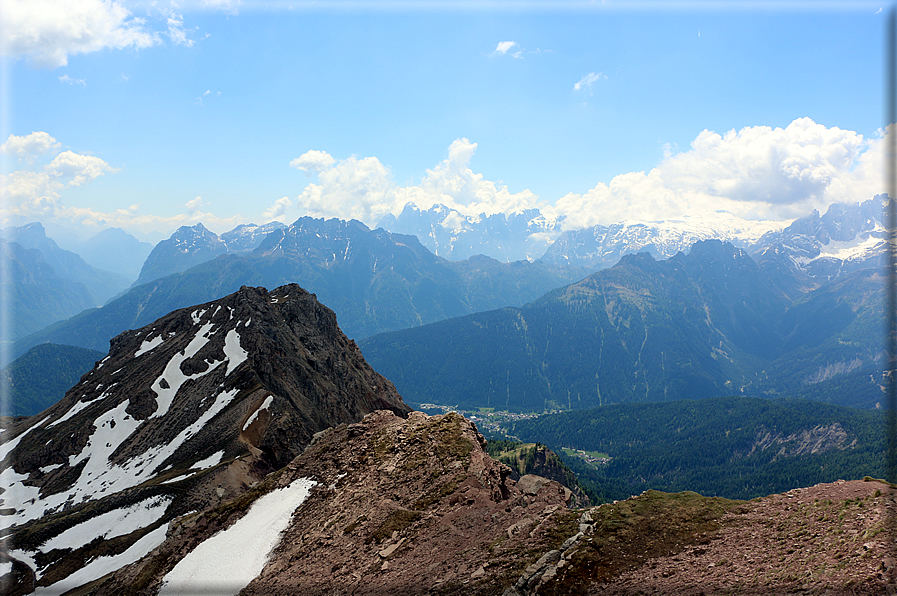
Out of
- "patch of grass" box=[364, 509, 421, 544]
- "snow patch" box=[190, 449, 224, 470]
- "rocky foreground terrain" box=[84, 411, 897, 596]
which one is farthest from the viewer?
"snow patch" box=[190, 449, 224, 470]

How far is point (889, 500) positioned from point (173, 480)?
84.6 metres

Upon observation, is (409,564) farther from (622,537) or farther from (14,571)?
(14,571)

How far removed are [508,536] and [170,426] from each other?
90055 mm

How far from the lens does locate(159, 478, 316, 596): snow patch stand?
3556cm

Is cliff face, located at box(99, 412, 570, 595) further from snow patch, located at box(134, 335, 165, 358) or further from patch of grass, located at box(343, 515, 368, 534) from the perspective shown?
snow patch, located at box(134, 335, 165, 358)

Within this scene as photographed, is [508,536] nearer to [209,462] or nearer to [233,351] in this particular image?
[209,462]

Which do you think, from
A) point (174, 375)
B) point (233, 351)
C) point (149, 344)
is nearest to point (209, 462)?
point (233, 351)

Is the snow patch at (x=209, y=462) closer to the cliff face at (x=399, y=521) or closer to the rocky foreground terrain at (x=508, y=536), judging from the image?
the cliff face at (x=399, y=521)

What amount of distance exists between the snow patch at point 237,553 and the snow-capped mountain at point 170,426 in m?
29.9

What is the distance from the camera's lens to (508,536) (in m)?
28.4

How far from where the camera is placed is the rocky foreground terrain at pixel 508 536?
2042 cm

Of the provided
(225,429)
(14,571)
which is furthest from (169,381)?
(14,571)

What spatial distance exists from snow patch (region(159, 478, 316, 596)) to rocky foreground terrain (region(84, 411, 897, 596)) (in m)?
0.51

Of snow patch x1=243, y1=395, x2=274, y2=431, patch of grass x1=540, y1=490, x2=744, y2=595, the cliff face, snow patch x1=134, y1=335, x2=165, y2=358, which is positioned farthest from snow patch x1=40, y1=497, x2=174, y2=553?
patch of grass x1=540, y1=490, x2=744, y2=595
